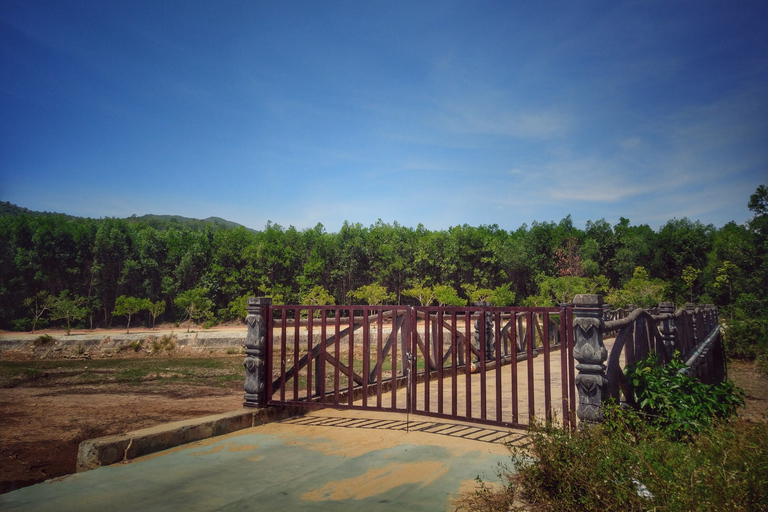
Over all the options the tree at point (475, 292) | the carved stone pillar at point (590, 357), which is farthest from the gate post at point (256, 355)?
the tree at point (475, 292)

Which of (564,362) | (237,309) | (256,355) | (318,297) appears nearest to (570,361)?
(564,362)

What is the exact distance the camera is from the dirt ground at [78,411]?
21.7ft

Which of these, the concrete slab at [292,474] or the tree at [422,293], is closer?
the concrete slab at [292,474]

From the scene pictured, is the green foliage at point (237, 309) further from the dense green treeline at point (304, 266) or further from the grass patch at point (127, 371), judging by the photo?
the grass patch at point (127, 371)

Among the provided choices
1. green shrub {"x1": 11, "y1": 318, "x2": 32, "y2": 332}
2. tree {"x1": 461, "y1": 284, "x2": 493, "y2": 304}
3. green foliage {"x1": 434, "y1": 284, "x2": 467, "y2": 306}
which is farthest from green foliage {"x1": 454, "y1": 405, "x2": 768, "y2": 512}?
green shrub {"x1": 11, "y1": 318, "x2": 32, "y2": 332}

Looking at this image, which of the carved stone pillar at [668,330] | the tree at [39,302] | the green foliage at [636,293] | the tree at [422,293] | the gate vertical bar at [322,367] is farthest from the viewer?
the tree at [422,293]

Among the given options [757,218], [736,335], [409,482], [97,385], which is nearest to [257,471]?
[409,482]

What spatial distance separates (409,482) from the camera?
3914 mm

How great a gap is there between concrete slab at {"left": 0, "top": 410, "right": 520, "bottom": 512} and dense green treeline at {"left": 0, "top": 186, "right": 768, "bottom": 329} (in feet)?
115

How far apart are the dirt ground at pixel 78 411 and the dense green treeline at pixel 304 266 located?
24.1 metres

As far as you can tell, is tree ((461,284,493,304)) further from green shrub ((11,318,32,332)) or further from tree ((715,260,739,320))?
green shrub ((11,318,32,332))

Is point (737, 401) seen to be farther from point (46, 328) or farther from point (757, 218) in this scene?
point (46, 328)

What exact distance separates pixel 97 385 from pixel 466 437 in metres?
16.0

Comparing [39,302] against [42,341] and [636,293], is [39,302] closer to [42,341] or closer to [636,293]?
[42,341]
